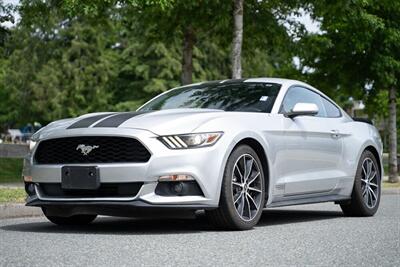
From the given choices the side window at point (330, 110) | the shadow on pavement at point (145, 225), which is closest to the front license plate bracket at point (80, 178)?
the shadow on pavement at point (145, 225)

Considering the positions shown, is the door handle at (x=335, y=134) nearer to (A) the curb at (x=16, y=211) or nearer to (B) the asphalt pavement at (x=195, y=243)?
(B) the asphalt pavement at (x=195, y=243)

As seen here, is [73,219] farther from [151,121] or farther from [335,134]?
[335,134]

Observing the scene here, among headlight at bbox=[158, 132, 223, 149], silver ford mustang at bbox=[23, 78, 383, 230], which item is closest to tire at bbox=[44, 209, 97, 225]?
silver ford mustang at bbox=[23, 78, 383, 230]

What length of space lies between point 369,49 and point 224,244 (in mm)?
15894

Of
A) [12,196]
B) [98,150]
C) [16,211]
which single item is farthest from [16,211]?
[98,150]

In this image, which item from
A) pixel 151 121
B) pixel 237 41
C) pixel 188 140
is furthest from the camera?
pixel 237 41

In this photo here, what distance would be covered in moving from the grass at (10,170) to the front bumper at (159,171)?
11.1m

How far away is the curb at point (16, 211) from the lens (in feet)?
29.8

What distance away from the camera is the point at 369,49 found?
21.4 m

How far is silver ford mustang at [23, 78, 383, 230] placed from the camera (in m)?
6.95

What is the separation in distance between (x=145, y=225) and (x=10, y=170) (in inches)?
555

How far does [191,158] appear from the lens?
6957 millimetres

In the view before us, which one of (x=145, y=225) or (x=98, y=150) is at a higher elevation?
(x=98, y=150)

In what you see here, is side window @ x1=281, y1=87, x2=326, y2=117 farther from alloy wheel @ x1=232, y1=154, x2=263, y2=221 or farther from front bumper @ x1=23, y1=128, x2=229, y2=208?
front bumper @ x1=23, y1=128, x2=229, y2=208
